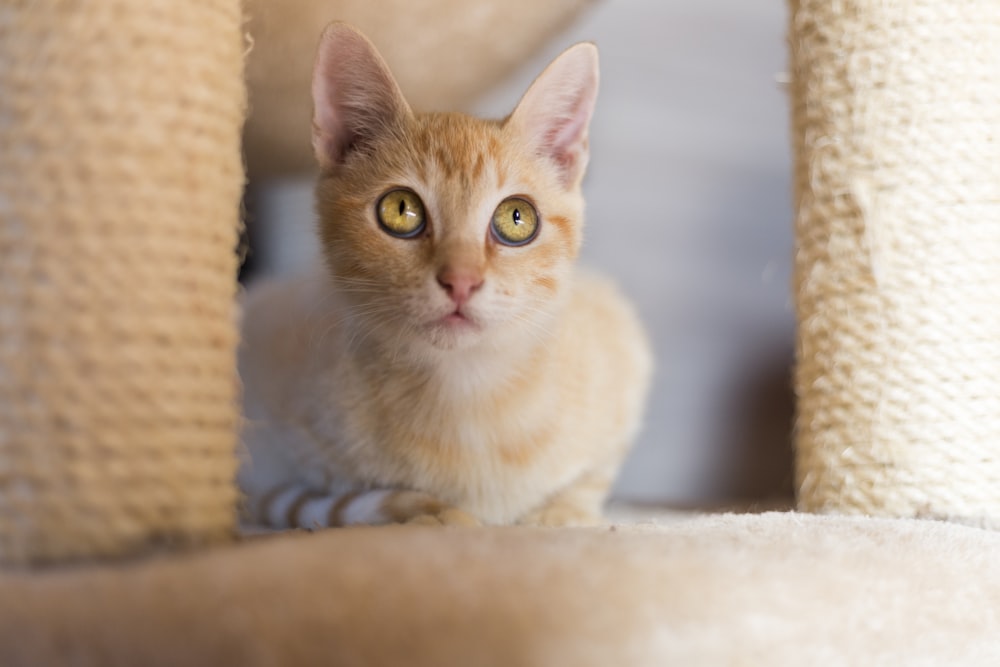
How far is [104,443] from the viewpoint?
2.46 feet

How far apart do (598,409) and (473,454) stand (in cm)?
28

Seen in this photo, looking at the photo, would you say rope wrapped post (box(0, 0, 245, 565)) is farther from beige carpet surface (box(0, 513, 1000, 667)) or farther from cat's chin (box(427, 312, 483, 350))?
cat's chin (box(427, 312, 483, 350))

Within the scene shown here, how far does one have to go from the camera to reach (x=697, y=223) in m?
2.17

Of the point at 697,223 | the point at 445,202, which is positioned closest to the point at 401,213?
the point at 445,202

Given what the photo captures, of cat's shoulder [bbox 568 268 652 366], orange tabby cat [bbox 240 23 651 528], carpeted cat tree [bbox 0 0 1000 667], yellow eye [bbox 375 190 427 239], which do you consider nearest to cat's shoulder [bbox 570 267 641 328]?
cat's shoulder [bbox 568 268 652 366]

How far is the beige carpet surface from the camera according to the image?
0.58m

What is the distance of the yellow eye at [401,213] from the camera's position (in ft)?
3.61

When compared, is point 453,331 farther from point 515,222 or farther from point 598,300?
point 598,300

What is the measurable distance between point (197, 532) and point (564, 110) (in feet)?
2.59

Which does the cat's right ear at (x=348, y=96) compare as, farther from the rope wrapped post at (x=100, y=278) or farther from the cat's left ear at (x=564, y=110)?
the rope wrapped post at (x=100, y=278)

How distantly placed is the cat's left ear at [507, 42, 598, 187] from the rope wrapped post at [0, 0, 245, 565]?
1.69ft

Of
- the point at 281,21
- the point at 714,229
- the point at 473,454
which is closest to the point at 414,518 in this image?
the point at 473,454

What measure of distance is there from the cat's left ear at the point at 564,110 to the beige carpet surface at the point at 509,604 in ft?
2.09

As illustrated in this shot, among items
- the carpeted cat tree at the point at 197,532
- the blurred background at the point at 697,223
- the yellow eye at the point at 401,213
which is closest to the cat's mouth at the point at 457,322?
the yellow eye at the point at 401,213
